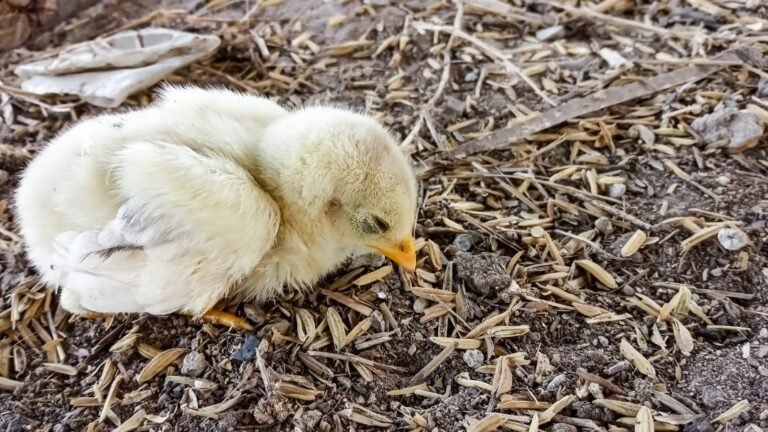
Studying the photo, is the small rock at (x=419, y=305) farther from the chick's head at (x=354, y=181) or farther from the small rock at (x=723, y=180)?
the small rock at (x=723, y=180)

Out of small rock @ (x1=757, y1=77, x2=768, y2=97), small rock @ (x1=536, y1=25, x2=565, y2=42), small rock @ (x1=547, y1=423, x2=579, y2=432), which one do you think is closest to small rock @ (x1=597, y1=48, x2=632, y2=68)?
small rock @ (x1=536, y1=25, x2=565, y2=42)

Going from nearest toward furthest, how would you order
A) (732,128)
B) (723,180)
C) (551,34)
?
1. (723,180)
2. (732,128)
3. (551,34)

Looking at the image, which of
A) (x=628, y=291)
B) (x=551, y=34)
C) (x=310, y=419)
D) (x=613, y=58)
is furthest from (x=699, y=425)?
(x=551, y=34)

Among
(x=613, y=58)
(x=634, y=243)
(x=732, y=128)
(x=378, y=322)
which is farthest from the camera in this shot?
(x=613, y=58)

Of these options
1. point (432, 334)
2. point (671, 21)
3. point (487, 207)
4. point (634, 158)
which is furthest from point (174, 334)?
point (671, 21)

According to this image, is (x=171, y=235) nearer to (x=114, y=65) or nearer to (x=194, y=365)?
(x=194, y=365)

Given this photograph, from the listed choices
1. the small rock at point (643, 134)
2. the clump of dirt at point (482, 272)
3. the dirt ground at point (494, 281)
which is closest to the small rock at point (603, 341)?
the dirt ground at point (494, 281)

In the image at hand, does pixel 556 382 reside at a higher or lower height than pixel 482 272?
lower

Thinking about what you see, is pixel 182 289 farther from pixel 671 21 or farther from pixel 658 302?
pixel 671 21
